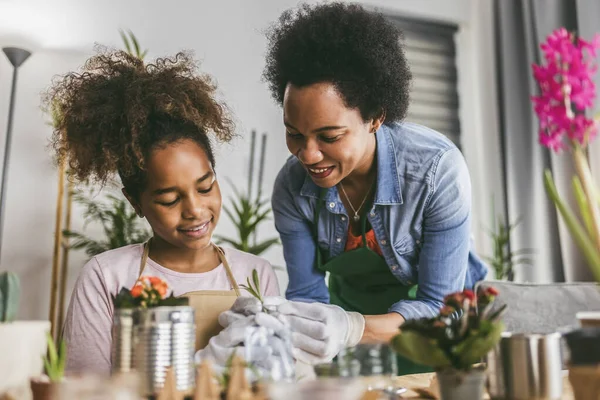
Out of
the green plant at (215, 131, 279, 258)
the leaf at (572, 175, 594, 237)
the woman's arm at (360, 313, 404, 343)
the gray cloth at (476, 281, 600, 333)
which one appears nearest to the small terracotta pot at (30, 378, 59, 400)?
the woman's arm at (360, 313, 404, 343)

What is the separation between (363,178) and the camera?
173 centimetres

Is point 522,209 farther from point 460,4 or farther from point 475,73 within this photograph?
point 460,4

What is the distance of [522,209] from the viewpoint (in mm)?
3535

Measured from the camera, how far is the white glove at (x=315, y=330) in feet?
3.29

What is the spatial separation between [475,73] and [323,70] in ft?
9.59

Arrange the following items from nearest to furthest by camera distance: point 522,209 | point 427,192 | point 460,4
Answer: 1. point 427,192
2. point 522,209
3. point 460,4

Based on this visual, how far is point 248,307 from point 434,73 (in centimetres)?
332

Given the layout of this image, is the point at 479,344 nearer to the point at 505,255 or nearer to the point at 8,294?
the point at 8,294

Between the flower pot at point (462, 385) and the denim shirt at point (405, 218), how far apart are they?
672mm

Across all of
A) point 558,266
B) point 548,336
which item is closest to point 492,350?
point 548,336

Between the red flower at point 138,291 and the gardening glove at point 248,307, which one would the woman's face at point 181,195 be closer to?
the gardening glove at point 248,307

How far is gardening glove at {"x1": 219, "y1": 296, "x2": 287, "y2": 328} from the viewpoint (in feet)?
3.34

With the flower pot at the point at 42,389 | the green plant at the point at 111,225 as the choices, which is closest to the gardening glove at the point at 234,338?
the flower pot at the point at 42,389

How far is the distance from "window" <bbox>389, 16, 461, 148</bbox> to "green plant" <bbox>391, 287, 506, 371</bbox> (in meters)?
3.15
